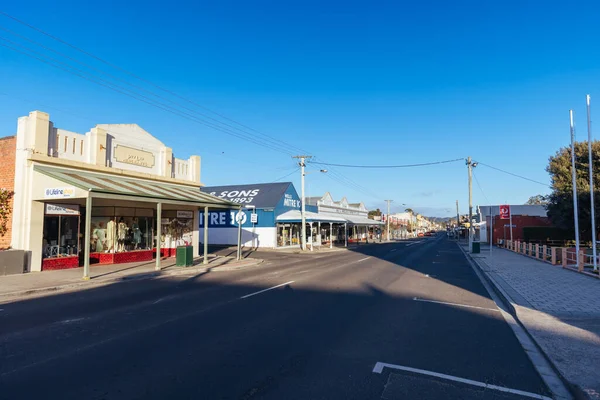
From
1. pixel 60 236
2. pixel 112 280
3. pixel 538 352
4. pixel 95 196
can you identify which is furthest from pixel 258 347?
pixel 60 236

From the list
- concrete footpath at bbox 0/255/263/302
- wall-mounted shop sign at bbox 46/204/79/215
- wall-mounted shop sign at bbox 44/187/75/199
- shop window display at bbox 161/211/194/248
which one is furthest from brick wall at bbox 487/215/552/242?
wall-mounted shop sign at bbox 44/187/75/199

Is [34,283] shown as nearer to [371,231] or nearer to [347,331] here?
[347,331]

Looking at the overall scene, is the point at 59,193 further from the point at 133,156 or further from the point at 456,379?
the point at 456,379

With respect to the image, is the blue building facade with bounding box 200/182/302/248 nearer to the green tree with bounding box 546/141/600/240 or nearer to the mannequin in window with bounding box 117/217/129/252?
the mannequin in window with bounding box 117/217/129/252

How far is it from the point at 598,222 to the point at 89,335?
118ft

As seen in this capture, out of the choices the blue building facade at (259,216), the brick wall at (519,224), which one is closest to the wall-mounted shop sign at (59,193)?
the blue building facade at (259,216)

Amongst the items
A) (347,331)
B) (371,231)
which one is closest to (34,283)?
(347,331)

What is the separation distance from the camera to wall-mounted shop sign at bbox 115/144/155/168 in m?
21.0

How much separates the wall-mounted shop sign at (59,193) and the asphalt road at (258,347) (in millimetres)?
5039

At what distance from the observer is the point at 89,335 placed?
718 cm

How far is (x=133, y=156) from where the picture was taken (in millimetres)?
21844

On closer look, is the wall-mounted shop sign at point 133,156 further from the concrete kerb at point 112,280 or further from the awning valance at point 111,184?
the concrete kerb at point 112,280

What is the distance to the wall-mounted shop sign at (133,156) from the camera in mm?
20953

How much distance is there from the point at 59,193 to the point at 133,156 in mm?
6493
